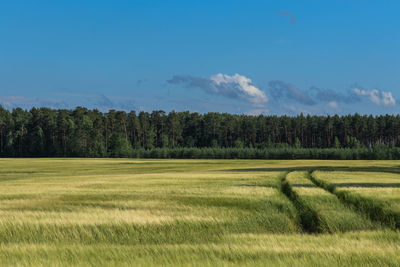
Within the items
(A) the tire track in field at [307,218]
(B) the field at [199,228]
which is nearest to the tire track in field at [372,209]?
(B) the field at [199,228]

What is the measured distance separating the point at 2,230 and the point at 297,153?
389ft

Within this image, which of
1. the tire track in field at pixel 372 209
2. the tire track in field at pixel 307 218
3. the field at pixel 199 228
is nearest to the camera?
the field at pixel 199 228

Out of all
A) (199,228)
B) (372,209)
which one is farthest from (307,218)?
(199,228)

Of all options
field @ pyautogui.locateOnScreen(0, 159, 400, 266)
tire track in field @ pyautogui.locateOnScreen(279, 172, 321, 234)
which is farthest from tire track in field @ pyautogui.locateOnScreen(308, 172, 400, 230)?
tire track in field @ pyautogui.locateOnScreen(279, 172, 321, 234)

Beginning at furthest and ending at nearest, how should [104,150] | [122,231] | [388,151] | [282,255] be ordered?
1. [104,150]
2. [388,151]
3. [122,231]
4. [282,255]

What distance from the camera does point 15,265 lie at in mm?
10023

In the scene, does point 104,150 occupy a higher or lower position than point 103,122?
lower

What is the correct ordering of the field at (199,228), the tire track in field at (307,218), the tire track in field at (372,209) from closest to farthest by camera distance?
the field at (199,228) → the tire track in field at (307,218) → the tire track in field at (372,209)

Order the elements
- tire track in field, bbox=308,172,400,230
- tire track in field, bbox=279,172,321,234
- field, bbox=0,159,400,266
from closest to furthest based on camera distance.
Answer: field, bbox=0,159,400,266 → tire track in field, bbox=279,172,321,234 → tire track in field, bbox=308,172,400,230

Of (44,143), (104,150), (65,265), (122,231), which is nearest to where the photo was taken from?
(65,265)

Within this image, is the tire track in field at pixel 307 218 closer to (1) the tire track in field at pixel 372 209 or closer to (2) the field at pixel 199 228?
(2) the field at pixel 199 228

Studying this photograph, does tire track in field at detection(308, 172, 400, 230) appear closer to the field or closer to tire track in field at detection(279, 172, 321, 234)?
the field

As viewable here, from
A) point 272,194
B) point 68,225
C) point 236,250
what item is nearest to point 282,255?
point 236,250

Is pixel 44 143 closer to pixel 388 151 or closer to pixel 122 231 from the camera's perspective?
pixel 388 151
